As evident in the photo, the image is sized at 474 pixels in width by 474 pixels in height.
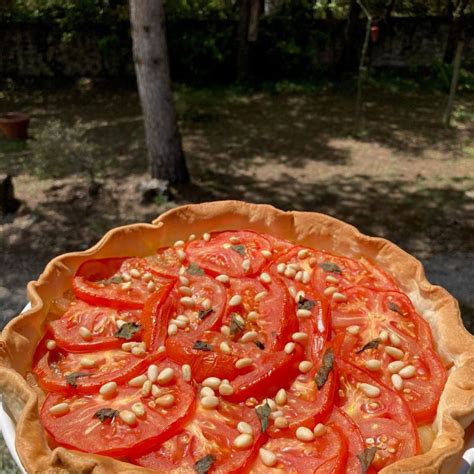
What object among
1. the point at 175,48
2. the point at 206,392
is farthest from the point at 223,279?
the point at 175,48

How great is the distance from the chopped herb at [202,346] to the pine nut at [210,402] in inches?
11.1

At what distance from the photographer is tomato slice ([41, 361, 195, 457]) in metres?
2.31

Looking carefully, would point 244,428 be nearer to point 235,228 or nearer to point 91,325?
point 91,325

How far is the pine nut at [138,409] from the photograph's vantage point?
2414 millimetres

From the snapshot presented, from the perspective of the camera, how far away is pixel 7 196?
8.45 m

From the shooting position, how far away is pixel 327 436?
2.40m

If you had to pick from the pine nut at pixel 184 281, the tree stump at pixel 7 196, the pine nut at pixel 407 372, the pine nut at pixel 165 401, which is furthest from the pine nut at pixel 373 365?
the tree stump at pixel 7 196

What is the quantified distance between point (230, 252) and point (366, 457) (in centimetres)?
165

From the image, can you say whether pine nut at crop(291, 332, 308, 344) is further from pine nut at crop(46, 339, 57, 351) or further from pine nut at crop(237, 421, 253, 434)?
pine nut at crop(46, 339, 57, 351)

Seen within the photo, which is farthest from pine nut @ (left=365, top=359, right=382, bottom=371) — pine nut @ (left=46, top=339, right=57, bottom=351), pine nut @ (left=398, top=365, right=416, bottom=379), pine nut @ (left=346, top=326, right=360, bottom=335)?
pine nut @ (left=46, top=339, right=57, bottom=351)

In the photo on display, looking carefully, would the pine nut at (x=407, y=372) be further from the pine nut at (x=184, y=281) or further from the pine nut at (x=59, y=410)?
the pine nut at (x=59, y=410)

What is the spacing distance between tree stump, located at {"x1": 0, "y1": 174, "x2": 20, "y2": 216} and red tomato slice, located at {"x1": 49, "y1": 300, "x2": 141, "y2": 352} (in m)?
5.80

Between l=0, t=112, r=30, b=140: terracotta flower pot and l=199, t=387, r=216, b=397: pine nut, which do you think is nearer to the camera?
l=199, t=387, r=216, b=397: pine nut

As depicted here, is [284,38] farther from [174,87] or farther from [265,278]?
[265,278]
